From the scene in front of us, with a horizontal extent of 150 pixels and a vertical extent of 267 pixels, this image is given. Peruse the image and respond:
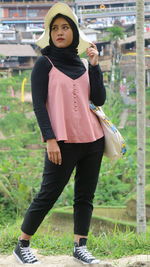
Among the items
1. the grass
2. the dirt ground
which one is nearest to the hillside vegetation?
the grass

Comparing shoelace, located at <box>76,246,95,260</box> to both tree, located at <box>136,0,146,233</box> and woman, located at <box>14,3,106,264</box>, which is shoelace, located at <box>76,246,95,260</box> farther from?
tree, located at <box>136,0,146,233</box>

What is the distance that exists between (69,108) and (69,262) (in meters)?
0.63

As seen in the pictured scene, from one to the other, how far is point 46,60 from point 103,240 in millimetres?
930

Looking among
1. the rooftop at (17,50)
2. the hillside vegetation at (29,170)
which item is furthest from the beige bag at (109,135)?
the rooftop at (17,50)

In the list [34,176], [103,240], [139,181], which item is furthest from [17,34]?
[103,240]

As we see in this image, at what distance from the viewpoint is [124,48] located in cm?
1474

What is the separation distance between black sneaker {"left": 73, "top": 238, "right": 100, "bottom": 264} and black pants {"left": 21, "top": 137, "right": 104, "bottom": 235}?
0.05 m

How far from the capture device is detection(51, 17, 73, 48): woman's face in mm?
1873

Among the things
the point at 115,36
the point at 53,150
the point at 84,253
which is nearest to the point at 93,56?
the point at 53,150

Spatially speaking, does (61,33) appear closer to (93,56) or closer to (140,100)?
(93,56)

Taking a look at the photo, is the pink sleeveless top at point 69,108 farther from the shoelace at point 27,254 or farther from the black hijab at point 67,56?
the shoelace at point 27,254

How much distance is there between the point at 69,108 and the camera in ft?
6.15

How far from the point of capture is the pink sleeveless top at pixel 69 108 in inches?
72.8

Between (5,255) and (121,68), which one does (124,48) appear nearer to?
(121,68)
